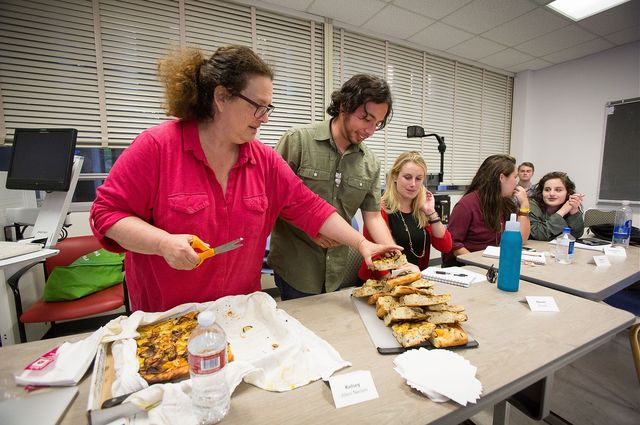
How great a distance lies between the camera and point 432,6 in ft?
10.6

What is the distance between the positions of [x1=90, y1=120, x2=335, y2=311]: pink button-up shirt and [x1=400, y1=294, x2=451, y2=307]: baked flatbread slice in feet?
1.86

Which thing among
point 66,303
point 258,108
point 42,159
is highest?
point 258,108

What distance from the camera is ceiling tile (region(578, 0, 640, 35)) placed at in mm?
3312

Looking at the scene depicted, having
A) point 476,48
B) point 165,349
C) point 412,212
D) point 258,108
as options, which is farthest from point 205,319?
point 476,48

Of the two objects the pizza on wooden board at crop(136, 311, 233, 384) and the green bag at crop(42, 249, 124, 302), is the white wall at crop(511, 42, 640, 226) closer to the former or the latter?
the pizza on wooden board at crop(136, 311, 233, 384)

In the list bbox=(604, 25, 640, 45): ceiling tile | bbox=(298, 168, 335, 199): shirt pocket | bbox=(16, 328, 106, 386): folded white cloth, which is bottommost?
bbox=(16, 328, 106, 386): folded white cloth

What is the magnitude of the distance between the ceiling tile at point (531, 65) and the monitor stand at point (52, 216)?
5911 mm

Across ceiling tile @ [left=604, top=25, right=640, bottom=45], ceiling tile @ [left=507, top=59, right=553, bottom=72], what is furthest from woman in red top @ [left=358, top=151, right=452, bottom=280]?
ceiling tile @ [left=507, top=59, right=553, bottom=72]

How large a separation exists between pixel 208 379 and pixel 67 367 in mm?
394

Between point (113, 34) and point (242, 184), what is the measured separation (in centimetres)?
273

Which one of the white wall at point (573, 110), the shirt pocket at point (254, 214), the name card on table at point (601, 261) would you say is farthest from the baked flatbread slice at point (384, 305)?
the white wall at point (573, 110)

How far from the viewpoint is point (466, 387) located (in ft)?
2.36

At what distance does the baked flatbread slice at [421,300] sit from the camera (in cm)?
102

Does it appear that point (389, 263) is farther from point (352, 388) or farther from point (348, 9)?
point (348, 9)
